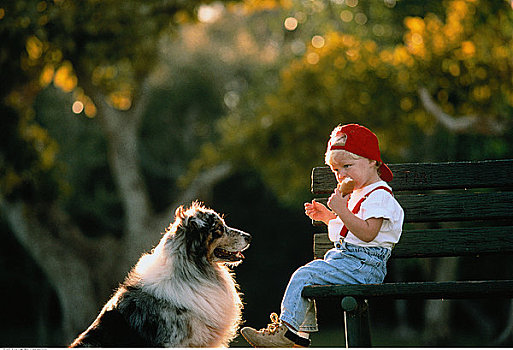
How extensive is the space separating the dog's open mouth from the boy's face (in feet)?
4.11

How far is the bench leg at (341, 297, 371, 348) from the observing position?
3.65 m

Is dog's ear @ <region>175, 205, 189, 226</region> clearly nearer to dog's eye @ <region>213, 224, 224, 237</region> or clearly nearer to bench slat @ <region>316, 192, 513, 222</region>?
dog's eye @ <region>213, 224, 224, 237</region>

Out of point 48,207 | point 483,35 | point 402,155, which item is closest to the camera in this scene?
point 483,35

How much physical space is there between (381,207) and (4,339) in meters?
20.0

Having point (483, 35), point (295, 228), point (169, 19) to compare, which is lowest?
point (295, 228)

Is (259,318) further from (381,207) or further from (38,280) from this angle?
(381,207)

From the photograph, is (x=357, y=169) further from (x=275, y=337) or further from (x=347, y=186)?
(x=275, y=337)

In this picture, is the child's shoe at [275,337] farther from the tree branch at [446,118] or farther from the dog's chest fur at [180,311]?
the tree branch at [446,118]

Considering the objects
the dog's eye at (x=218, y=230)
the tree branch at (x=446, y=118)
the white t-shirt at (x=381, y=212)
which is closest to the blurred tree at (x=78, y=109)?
the tree branch at (x=446, y=118)

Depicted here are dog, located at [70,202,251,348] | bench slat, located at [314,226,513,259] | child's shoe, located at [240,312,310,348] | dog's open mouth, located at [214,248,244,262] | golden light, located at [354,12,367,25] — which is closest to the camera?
child's shoe, located at [240,312,310,348]

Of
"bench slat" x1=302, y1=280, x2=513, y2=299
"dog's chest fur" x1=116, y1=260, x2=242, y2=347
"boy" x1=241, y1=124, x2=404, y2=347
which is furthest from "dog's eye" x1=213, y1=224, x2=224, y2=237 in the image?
"bench slat" x1=302, y1=280, x2=513, y2=299

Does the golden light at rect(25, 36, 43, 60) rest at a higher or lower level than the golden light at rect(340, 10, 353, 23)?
lower

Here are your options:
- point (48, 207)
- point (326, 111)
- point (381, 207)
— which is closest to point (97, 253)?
point (48, 207)

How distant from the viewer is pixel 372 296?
11.8ft
